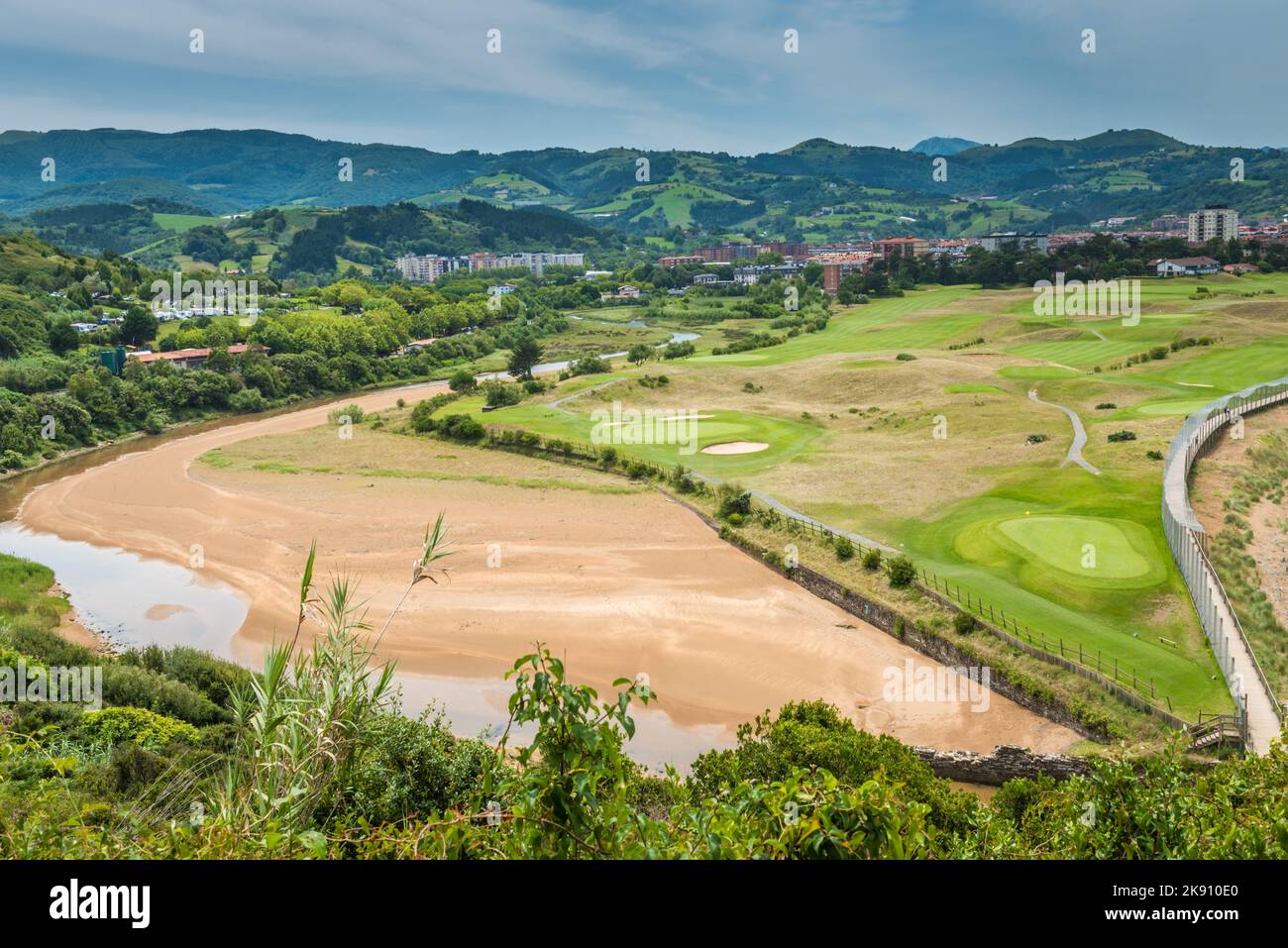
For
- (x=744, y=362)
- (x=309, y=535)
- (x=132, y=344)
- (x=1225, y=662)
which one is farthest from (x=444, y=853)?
(x=132, y=344)

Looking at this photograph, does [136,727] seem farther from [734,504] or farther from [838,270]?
[838,270]

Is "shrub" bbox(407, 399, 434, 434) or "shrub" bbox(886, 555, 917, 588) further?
"shrub" bbox(407, 399, 434, 434)

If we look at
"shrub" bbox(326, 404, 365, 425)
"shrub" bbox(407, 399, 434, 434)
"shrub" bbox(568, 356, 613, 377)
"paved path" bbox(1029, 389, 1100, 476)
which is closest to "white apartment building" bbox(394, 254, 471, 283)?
"shrub" bbox(568, 356, 613, 377)

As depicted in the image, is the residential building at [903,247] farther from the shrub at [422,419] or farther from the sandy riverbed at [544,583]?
the sandy riverbed at [544,583]

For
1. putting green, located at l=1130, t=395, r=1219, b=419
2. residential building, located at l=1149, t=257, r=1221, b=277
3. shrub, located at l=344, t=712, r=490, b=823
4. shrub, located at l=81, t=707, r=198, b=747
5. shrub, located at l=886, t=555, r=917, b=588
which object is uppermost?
residential building, located at l=1149, t=257, r=1221, b=277

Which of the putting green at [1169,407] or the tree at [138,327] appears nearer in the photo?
the putting green at [1169,407]

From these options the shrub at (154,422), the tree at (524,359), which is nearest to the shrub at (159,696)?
the shrub at (154,422)

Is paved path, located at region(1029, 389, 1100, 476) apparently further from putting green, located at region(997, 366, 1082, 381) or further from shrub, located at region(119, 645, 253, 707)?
shrub, located at region(119, 645, 253, 707)
